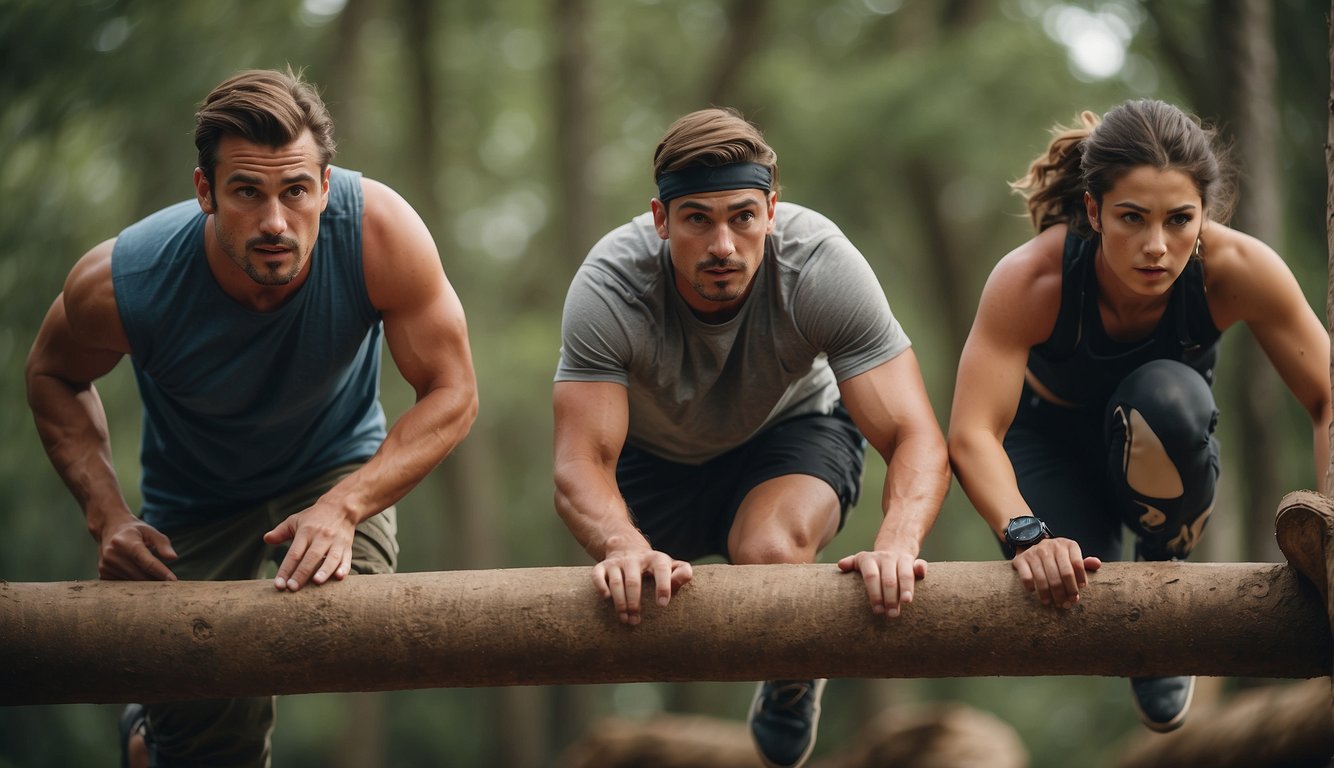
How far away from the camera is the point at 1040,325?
3852 mm

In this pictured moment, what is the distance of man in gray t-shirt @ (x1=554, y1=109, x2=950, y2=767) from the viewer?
3.64 meters

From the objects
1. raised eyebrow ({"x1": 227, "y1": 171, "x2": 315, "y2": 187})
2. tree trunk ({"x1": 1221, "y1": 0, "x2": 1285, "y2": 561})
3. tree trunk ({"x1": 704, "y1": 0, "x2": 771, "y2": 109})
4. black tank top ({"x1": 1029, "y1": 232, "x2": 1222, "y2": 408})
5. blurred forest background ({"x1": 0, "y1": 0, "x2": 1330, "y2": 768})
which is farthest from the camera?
tree trunk ({"x1": 704, "y1": 0, "x2": 771, "y2": 109})

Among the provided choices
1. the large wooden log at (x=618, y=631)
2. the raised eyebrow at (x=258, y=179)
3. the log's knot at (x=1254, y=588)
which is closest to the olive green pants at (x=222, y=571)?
the large wooden log at (x=618, y=631)

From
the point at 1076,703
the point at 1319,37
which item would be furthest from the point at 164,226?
the point at 1076,703

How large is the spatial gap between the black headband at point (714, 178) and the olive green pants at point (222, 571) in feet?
4.57

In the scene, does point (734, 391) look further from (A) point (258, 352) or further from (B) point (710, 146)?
(A) point (258, 352)

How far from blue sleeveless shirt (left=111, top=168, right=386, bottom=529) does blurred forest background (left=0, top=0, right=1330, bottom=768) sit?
2.97ft

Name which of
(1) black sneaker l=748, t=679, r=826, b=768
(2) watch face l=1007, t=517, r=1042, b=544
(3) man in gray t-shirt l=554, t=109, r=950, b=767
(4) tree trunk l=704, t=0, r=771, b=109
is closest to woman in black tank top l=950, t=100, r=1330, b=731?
(2) watch face l=1007, t=517, r=1042, b=544

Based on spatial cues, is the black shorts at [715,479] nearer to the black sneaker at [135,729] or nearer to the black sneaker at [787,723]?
the black sneaker at [787,723]

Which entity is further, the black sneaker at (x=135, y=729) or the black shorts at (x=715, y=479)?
the black sneaker at (x=135, y=729)

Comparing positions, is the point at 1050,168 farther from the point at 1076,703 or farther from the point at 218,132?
the point at 1076,703

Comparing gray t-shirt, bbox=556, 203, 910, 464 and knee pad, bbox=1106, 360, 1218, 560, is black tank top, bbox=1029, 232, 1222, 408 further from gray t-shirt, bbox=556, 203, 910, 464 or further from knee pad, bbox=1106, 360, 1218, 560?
gray t-shirt, bbox=556, 203, 910, 464

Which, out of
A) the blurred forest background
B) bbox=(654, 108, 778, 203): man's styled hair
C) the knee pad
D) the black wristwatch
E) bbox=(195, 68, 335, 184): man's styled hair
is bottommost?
the black wristwatch

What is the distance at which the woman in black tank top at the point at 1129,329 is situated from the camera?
143 inches
